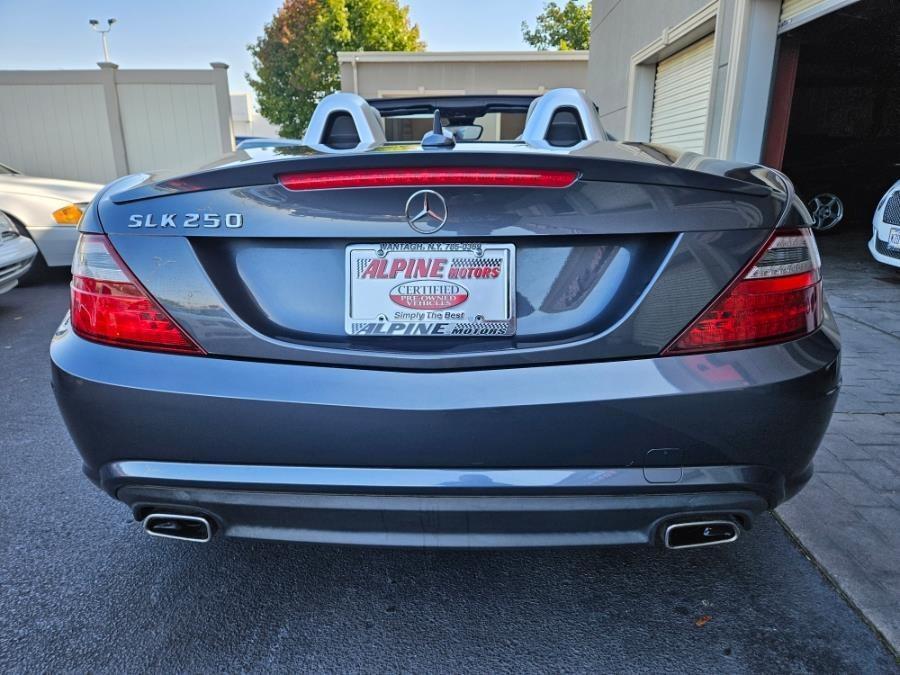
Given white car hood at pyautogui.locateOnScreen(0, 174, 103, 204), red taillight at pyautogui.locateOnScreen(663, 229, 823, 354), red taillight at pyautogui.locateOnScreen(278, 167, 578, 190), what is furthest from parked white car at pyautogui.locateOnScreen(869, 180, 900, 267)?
white car hood at pyautogui.locateOnScreen(0, 174, 103, 204)

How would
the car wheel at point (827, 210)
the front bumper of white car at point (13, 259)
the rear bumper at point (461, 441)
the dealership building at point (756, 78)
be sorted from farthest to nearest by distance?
1. the car wheel at point (827, 210)
2. the dealership building at point (756, 78)
3. the front bumper of white car at point (13, 259)
4. the rear bumper at point (461, 441)

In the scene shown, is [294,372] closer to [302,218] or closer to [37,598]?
[302,218]

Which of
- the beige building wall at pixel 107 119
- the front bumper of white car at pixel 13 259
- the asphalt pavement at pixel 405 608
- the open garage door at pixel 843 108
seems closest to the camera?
the asphalt pavement at pixel 405 608

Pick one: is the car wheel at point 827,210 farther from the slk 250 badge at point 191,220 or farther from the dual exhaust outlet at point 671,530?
the slk 250 badge at point 191,220

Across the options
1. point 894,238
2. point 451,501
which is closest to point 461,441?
point 451,501

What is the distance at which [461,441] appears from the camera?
4.36 feet

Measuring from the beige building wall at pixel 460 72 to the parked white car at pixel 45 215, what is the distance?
41.5 ft

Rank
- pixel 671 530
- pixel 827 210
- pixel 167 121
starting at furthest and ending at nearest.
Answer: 1. pixel 167 121
2. pixel 827 210
3. pixel 671 530

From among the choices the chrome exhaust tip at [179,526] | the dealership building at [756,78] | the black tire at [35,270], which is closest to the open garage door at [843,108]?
the dealership building at [756,78]

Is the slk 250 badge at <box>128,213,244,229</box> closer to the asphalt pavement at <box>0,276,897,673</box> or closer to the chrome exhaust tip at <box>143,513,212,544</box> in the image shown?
the asphalt pavement at <box>0,276,897,673</box>

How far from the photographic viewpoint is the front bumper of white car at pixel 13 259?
17.0ft

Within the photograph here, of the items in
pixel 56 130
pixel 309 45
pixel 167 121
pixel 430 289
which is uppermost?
pixel 309 45

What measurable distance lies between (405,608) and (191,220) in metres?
1.24

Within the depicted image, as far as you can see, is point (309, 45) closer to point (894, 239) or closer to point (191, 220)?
point (894, 239)
